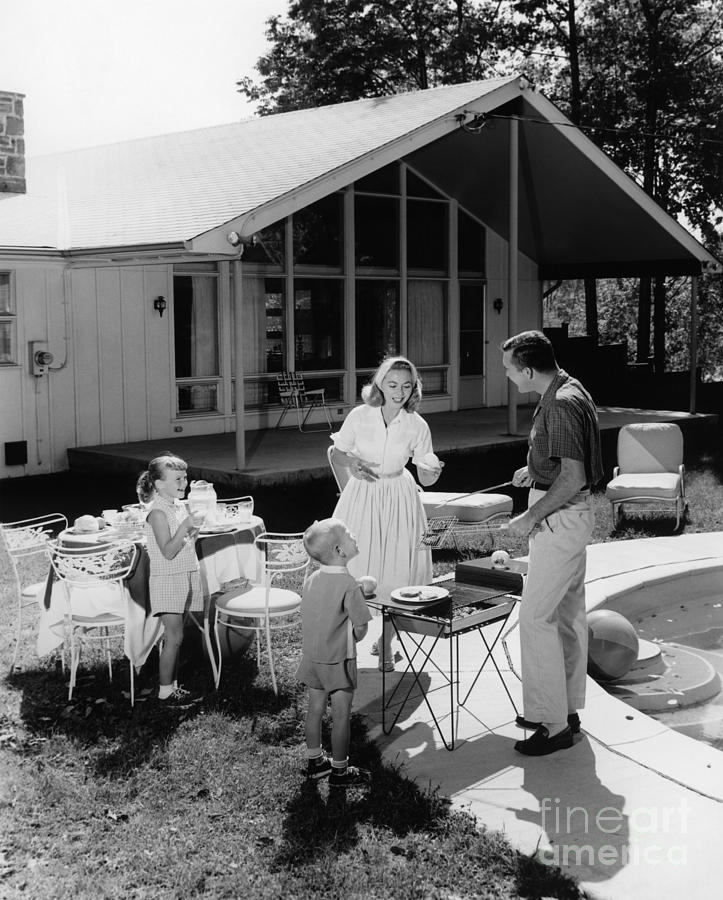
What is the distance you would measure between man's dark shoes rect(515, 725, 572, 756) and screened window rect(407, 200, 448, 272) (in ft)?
41.9

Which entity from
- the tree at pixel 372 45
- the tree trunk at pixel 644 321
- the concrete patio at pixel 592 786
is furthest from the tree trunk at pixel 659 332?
the concrete patio at pixel 592 786

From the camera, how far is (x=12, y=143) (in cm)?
1415

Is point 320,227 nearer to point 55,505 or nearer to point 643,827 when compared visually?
point 55,505

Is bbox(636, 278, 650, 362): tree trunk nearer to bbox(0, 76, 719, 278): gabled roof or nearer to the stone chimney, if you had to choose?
bbox(0, 76, 719, 278): gabled roof

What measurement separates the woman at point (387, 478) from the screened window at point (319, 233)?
998cm

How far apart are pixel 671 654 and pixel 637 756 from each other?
1996 mm

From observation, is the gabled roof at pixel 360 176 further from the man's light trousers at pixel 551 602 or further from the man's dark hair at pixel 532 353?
the man's light trousers at pixel 551 602

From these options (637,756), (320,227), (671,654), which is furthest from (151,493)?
(320,227)

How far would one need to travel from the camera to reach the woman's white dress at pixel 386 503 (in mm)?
5863

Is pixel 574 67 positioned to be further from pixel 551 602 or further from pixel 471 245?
pixel 551 602

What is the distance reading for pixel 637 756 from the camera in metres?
4.77

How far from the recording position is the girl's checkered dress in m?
5.57

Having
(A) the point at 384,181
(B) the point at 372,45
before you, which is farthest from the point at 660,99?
(A) the point at 384,181

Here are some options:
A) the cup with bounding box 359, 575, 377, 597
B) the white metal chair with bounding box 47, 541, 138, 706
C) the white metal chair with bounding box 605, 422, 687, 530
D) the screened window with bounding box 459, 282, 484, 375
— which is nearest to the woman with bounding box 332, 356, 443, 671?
the cup with bounding box 359, 575, 377, 597
